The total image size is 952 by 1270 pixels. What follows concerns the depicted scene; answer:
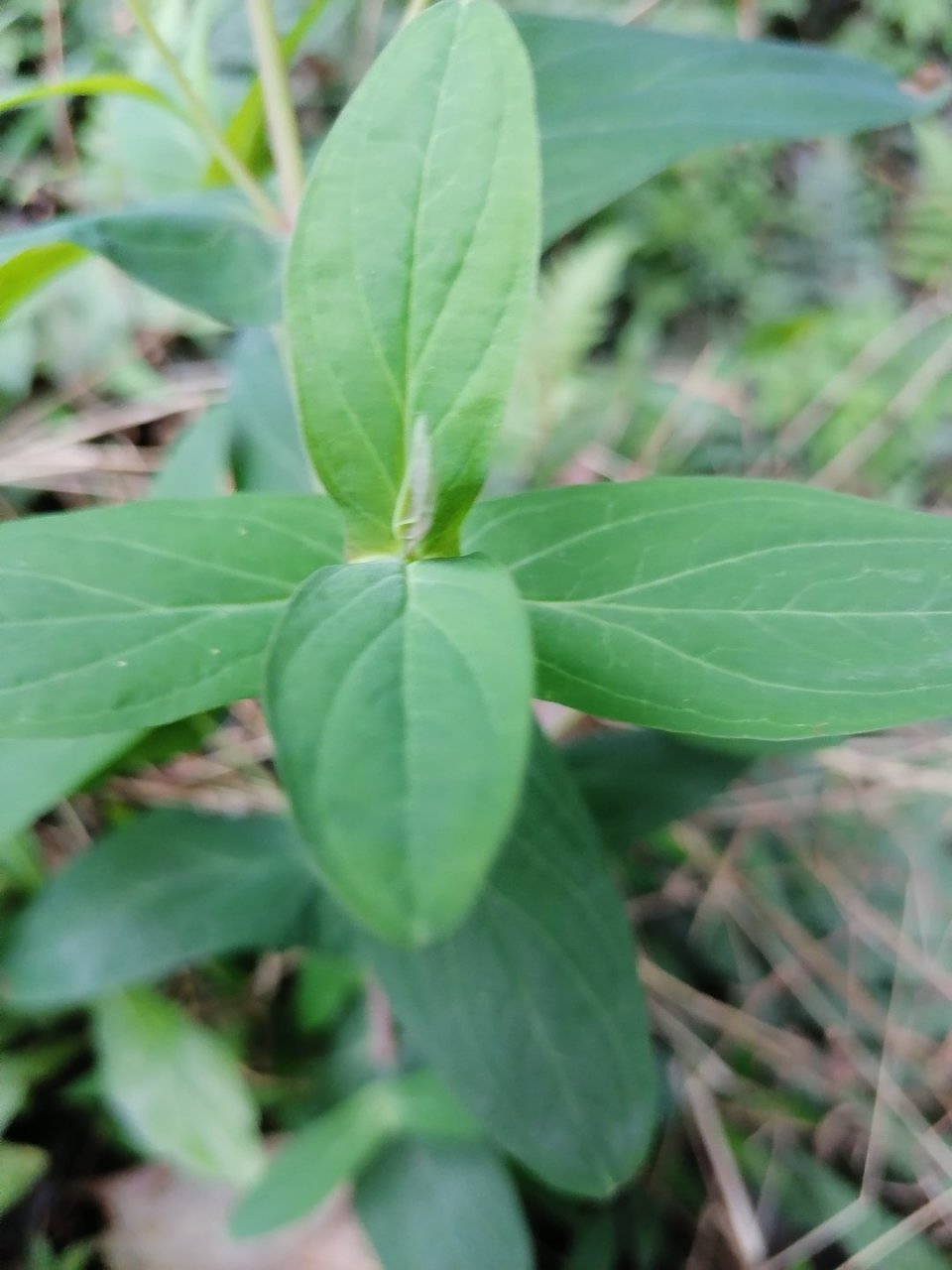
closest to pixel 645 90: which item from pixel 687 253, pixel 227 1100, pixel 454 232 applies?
pixel 454 232

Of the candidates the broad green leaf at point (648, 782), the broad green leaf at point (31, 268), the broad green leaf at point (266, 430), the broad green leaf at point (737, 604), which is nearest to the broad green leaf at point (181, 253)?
the broad green leaf at point (31, 268)

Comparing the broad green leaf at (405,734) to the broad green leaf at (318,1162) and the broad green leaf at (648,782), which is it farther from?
the broad green leaf at (318,1162)

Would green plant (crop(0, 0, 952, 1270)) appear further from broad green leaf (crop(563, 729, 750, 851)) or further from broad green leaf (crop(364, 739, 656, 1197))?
broad green leaf (crop(563, 729, 750, 851))

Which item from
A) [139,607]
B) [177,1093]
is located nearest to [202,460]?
[139,607]

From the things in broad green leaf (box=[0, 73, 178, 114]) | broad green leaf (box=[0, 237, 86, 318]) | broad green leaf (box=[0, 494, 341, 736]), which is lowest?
broad green leaf (box=[0, 494, 341, 736])

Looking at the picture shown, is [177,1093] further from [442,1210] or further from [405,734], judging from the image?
[405,734]

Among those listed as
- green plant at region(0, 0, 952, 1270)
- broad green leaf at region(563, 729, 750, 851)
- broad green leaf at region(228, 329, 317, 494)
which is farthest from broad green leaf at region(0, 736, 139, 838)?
broad green leaf at region(563, 729, 750, 851)
